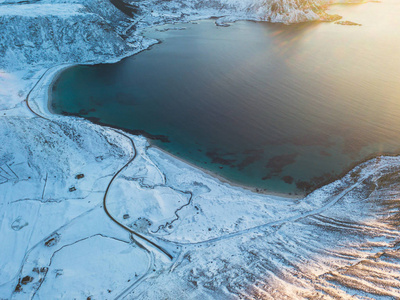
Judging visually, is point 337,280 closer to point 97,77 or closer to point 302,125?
point 302,125

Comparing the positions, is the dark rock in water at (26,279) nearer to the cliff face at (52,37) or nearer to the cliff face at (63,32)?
the cliff face at (63,32)

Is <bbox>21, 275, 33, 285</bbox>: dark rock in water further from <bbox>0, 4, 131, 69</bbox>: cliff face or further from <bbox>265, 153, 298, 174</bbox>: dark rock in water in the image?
<bbox>0, 4, 131, 69</bbox>: cliff face

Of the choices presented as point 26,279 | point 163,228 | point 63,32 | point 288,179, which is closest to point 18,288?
point 26,279

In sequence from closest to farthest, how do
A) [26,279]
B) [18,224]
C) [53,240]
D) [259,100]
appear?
[26,279] → [53,240] → [18,224] → [259,100]

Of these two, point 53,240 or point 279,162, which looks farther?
point 279,162

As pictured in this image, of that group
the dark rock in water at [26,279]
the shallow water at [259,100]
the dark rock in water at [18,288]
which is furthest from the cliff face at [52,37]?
the dark rock in water at [18,288]

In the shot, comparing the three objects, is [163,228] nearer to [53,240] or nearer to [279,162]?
[53,240]

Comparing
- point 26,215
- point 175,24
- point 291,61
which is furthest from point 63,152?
point 175,24
